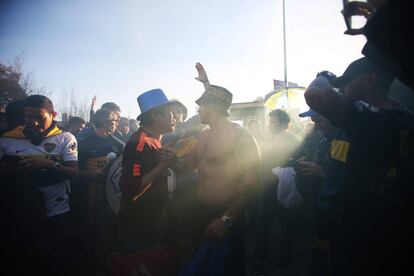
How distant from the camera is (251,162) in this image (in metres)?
2.91

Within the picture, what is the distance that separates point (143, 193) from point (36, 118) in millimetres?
1923

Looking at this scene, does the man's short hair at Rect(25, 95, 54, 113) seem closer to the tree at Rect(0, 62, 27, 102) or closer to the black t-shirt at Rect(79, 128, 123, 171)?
the black t-shirt at Rect(79, 128, 123, 171)

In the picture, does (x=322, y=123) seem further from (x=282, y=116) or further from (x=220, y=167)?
(x=282, y=116)

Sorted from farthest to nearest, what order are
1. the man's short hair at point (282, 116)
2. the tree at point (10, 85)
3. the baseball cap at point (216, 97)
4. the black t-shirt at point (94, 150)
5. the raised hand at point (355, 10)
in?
the tree at point (10, 85), the man's short hair at point (282, 116), the black t-shirt at point (94, 150), the baseball cap at point (216, 97), the raised hand at point (355, 10)

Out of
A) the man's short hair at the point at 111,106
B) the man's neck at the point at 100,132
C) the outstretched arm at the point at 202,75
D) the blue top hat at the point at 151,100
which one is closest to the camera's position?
the blue top hat at the point at 151,100

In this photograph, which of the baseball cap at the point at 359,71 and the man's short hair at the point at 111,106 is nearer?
the baseball cap at the point at 359,71

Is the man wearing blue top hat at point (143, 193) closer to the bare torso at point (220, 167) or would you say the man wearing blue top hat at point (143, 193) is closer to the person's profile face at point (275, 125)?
the bare torso at point (220, 167)

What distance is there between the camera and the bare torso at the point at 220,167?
2.98 meters

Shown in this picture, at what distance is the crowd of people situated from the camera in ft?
5.37

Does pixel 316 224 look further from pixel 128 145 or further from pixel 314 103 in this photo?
pixel 128 145

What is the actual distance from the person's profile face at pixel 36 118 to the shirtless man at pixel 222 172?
6.26 feet

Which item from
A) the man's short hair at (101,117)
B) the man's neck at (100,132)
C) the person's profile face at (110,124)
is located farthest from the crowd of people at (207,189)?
the man's short hair at (101,117)

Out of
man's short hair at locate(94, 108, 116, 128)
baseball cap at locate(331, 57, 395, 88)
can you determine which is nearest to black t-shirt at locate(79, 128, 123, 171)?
man's short hair at locate(94, 108, 116, 128)

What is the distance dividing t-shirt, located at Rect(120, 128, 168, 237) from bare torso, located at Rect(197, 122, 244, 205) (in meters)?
0.60
